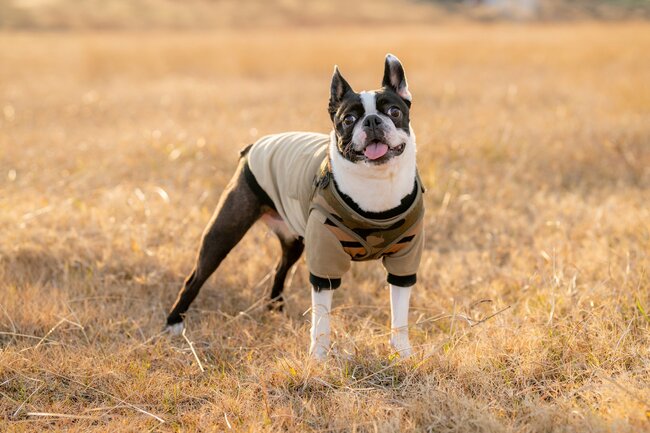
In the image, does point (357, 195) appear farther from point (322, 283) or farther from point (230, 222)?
point (230, 222)

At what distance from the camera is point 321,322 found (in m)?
3.94

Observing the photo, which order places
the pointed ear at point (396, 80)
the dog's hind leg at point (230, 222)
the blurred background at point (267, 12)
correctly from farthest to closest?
the blurred background at point (267, 12)
the dog's hind leg at point (230, 222)
the pointed ear at point (396, 80)

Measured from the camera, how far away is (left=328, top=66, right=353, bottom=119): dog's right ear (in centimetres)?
389

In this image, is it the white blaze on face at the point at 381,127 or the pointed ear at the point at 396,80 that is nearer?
the white blaze on face at the point at 381,127

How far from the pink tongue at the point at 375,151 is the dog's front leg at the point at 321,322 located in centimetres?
83

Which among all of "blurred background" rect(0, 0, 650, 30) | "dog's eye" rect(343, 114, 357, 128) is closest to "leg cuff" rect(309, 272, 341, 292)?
"dog's eye" rect(343, 114, 357, 128)

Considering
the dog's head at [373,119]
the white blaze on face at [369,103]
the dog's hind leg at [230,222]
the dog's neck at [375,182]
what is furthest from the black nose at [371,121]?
the dog's hind leg at [230,222]

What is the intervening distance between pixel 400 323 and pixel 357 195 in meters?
0.79

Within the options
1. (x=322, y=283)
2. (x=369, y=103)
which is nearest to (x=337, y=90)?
(x=369, y=103)

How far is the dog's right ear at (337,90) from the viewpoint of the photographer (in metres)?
3.89

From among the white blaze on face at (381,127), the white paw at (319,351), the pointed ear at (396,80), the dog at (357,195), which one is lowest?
the white paw at (319,351)

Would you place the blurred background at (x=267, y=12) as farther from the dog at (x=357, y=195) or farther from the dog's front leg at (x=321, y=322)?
the dog's front leg at (x=321, y=322)

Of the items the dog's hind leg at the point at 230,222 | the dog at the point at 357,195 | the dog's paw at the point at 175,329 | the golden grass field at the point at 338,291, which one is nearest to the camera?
the golden grass field at the point at 338,291

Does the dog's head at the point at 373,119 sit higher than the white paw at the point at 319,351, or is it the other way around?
the dog's head at the point at 373,119
